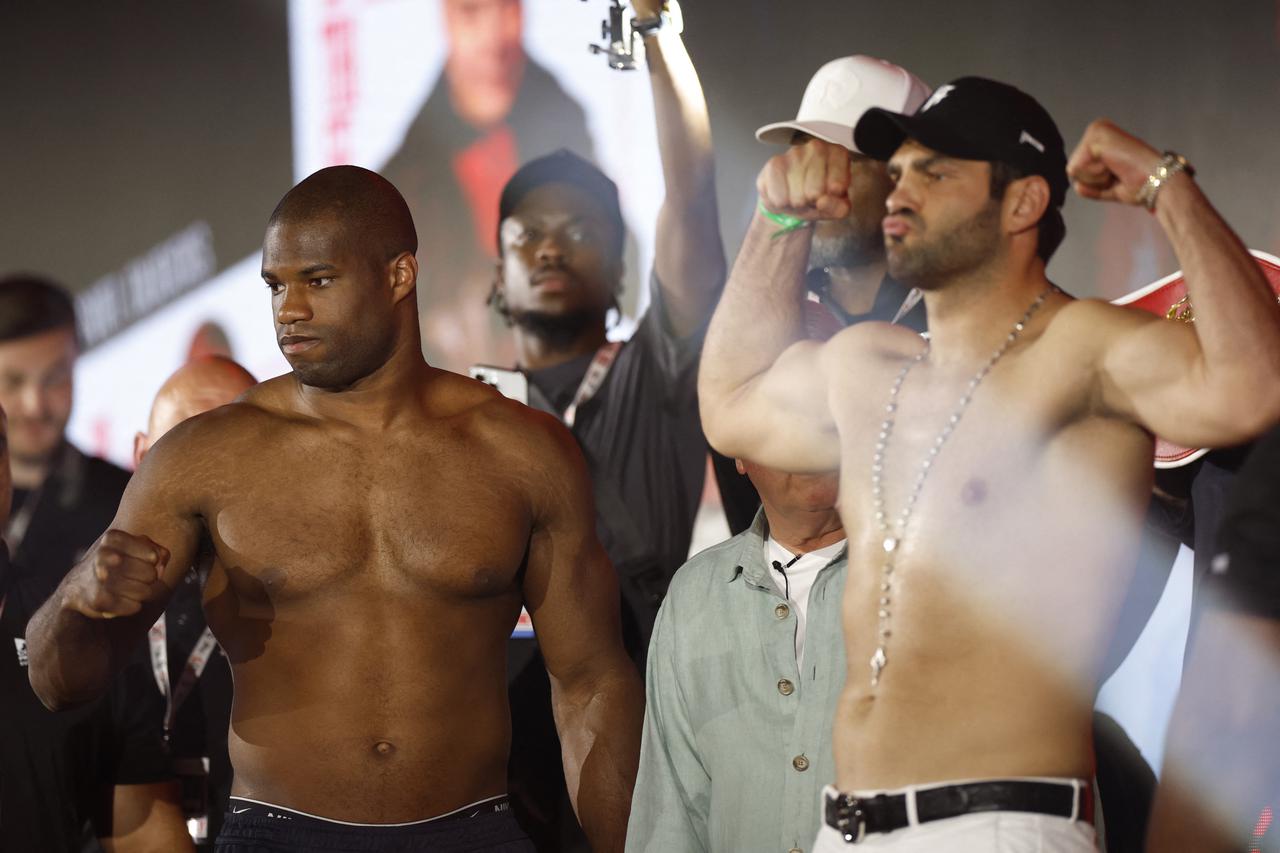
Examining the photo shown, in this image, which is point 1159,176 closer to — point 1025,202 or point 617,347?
point 1025,202

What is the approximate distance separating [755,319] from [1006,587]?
607 millimetres

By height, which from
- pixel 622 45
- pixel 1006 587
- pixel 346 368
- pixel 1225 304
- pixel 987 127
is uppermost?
pixel 622 45

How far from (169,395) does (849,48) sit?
1921 millimetres

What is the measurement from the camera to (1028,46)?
12.1 ft

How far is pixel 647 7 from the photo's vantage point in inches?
137

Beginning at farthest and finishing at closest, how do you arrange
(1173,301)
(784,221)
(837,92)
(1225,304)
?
(1173,301) → (837,92) → (784,221) → (1225,304)

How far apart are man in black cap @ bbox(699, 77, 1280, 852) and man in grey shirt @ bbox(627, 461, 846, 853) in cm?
50

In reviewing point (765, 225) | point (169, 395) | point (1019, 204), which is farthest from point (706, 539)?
A: point (1019, 204)

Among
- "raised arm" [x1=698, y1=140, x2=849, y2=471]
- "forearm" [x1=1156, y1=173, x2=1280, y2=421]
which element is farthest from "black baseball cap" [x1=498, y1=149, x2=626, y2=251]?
"forearm" [x1=1156, y1=173, x2=1280, y2=421]

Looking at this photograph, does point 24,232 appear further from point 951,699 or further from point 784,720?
point 951,699

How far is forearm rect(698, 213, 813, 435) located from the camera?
2.35 m

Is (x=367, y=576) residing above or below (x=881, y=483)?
below

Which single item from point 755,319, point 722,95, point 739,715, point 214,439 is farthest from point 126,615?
point 722,95

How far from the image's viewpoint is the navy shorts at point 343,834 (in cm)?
256
